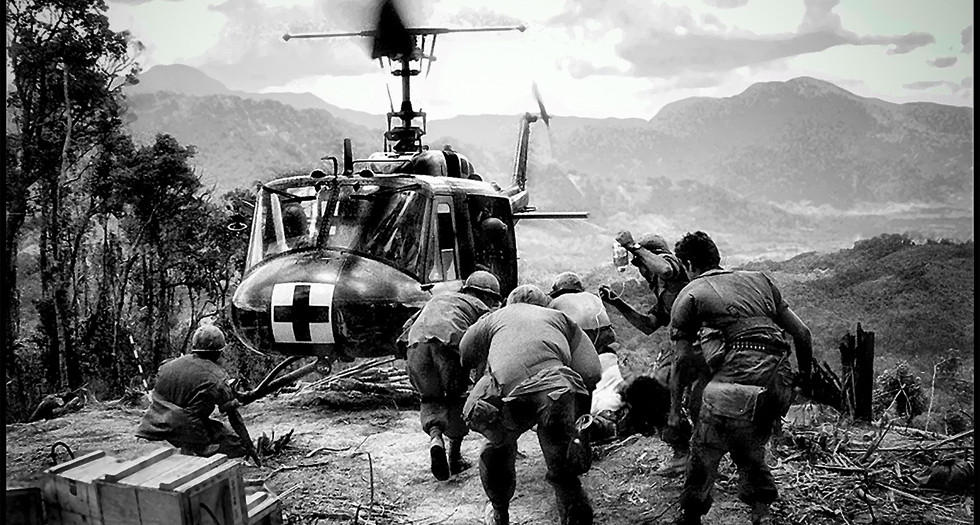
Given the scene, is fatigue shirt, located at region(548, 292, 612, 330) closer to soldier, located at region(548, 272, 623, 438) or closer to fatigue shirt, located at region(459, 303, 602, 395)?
soldier, located at region(548, 272, 623, 438)

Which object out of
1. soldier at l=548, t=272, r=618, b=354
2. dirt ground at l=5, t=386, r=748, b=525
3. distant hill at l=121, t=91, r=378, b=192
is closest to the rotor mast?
dirt ground at l=5, t=386, r=748, b=525

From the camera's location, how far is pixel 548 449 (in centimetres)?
341

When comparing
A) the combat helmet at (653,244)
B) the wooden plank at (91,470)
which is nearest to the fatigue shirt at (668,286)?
the combat helmet at (653,244)

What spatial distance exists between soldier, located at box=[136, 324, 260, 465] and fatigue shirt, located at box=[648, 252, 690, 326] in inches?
108

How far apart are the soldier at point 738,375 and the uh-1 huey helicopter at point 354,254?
2.60 metres

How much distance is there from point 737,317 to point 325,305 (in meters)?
3.04

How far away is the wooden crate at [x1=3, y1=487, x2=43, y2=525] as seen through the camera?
257cm

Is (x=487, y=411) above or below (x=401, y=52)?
below

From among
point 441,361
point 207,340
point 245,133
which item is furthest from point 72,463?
point 245,133

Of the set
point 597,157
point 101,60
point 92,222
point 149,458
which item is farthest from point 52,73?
point 597,157

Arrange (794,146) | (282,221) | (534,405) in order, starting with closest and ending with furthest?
(534,405), (282,221), (794,146)

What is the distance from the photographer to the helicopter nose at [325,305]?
17.8ft

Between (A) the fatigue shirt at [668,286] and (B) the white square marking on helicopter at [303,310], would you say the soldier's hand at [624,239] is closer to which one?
(A) the fatigue shirt at [668,286]

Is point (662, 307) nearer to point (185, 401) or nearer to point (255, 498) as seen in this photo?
point (255, 498)
